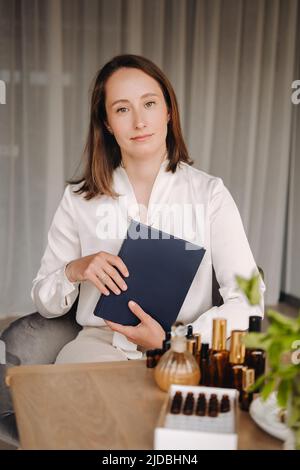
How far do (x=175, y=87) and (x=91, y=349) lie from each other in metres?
2.66

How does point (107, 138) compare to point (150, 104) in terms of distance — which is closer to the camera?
point (150, 104)

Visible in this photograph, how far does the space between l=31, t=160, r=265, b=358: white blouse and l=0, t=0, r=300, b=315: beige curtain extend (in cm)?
197

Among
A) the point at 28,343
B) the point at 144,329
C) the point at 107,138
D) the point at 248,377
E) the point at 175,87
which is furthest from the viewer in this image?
the point at 175,87

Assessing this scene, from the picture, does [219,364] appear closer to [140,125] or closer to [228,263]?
[228,263]

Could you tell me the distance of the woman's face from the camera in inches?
64.1

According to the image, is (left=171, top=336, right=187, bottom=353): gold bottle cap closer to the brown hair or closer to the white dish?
the white dish

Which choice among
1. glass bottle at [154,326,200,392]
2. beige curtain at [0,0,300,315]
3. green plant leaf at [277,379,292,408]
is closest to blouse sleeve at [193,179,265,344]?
glass bottle at [154,326,200,392]

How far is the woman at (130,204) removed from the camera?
5.03 ft

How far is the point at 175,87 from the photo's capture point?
3.80m

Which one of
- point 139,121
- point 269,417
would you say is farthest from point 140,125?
point 269,417

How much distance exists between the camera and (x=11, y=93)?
3498mm

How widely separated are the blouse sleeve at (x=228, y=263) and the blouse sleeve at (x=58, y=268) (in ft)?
1.21

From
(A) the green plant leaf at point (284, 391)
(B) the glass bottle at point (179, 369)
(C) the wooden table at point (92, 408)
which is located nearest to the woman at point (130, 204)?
(C) the wooden table at point (92, 408)
